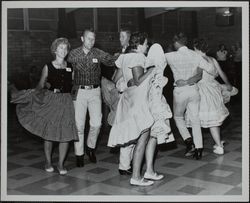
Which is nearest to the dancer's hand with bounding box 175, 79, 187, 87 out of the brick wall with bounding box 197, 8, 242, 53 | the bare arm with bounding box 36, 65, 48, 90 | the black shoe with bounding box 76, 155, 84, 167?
the black shoe with bounding box 76, 155, 84, 167

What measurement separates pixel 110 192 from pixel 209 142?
2.32 m

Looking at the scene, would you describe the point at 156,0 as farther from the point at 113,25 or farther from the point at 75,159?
the point at 113,25

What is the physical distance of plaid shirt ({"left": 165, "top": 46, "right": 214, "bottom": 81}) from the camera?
443 cm

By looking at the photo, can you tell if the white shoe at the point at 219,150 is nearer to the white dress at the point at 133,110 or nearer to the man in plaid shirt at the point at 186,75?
the man in plaid shirt at the point at 186,75

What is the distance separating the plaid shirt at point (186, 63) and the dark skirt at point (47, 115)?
1.35 m

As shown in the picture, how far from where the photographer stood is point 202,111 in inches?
189

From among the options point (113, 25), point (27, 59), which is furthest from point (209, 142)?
point (113, 25)

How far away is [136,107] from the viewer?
3.71 m

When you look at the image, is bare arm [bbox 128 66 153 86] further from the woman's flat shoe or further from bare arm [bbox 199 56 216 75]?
the woman's flat shoe

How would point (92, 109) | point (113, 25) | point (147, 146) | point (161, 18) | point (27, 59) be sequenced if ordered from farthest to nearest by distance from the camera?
point (161, 18)
point (113, 25)
point (27, 59)
point (92, 109)
point (147, 146)

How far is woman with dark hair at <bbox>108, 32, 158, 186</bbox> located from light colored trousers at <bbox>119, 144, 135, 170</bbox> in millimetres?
187

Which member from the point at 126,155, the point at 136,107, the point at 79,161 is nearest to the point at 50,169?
the point at 79,161

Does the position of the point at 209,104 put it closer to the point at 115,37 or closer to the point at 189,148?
the point at 189,148

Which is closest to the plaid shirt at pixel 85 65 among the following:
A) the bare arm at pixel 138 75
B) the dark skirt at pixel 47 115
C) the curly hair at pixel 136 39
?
the dark skirt at pixel 47 115
